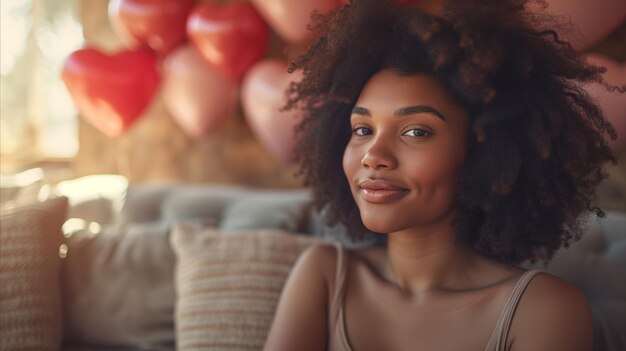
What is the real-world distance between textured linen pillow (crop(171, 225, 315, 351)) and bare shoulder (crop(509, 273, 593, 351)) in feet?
1.88

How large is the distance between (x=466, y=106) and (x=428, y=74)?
9 cm

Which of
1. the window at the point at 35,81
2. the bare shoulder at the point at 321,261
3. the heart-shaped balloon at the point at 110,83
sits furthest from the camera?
the window at the point at 35,81

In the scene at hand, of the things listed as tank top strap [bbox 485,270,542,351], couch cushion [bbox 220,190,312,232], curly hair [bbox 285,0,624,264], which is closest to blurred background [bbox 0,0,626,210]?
couch cushion [bbox 220,190,312,232]

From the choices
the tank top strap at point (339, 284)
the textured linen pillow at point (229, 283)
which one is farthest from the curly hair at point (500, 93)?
the textured linen pillow at point (229, 283)

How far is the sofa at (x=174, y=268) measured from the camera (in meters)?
1.41

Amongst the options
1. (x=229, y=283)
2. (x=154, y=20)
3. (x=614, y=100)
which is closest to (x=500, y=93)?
(x=614, y=100)

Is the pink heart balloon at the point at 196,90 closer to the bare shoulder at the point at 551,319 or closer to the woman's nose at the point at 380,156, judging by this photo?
the woman's nose at the point at 380,156

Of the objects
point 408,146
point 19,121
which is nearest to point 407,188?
point 408,146

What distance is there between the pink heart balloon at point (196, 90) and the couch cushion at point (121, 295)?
500 mm

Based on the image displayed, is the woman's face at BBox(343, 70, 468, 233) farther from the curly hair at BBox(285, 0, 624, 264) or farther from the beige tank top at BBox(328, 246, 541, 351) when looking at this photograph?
the beige tank top at BBox(328, 246, 541, 351)

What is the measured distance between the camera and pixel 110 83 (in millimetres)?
2045

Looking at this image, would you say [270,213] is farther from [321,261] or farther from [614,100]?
[614,100]

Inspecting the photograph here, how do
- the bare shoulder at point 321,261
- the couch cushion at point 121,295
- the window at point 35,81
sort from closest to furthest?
the bare shoulder at point 321,261, the couch cushion at point 121,295, the window at point 35,81

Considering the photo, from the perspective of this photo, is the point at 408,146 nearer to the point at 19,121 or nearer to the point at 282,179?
the point at 282,179
